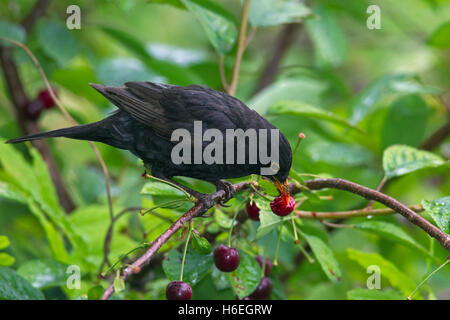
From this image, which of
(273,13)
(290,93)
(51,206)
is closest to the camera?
(51,206)

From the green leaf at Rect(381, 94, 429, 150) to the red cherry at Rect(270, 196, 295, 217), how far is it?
1.45 meters

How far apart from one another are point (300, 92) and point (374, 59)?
9.10 feet

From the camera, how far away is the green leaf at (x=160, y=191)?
2.31 metres

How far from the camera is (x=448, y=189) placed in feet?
12.2

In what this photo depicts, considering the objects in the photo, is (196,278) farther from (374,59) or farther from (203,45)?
(203,45)

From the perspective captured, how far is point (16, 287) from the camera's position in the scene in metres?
2.18

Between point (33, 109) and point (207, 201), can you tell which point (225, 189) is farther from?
point (33, 109)

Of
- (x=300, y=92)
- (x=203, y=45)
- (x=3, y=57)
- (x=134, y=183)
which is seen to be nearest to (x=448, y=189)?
(x=300, y=92)

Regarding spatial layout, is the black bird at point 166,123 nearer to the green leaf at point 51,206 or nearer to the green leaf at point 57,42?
the green leaf at point 51,206

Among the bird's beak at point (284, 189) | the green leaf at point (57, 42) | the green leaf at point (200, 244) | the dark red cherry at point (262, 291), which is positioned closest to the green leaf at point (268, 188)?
the bird's beak at point (284, 189)

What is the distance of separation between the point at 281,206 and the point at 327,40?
235 cm

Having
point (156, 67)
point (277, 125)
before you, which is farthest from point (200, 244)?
point (156, 67)

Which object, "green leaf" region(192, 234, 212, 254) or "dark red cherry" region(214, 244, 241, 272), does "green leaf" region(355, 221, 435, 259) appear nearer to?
"dark red cherry" region(214, 244, 241, 272)

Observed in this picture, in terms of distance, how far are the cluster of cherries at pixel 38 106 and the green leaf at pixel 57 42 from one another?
0.35 metres
